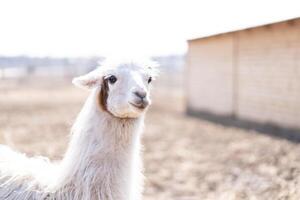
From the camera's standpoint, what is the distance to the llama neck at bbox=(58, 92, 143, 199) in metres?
4.03

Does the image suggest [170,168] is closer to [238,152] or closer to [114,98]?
[238,152]

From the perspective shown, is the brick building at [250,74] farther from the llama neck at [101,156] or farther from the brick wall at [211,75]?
the llama neck at [101,156]

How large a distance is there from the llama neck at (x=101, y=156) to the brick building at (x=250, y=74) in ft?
31.3

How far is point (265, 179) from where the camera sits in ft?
24.9

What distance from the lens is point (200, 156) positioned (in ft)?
34.3

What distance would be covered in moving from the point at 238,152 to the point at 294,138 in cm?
247

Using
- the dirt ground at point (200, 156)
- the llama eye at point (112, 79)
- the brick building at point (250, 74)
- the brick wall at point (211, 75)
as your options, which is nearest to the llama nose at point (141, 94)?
the llama eye at point (112, 79)

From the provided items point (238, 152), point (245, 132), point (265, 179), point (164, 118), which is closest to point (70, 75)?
point (164, 118)

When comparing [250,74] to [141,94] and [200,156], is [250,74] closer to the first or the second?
[200,156]

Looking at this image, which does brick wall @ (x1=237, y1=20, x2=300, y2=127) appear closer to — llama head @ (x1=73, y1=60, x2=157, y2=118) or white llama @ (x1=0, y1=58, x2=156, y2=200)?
llama head @ (x1=73, y1=60, x2=157, y2=118)

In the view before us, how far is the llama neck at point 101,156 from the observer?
13.2 feet

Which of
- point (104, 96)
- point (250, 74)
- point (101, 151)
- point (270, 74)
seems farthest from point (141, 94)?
point (250, 74)

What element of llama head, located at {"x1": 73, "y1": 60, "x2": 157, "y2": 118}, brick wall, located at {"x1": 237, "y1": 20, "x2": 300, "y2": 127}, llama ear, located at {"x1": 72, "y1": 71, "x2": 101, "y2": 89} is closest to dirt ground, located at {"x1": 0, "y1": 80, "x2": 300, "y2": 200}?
llama ear, located at {"x1": 72, "y1": 71, "x2": 101, "y2": 89}

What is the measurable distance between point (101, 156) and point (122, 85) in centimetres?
61
